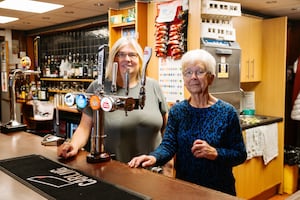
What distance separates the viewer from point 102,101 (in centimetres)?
132

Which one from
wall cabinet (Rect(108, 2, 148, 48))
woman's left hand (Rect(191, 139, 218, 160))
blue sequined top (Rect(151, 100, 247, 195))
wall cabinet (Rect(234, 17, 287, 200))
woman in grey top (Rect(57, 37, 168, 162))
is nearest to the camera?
woman's left hand (Rect(191, 139, 218, 160))

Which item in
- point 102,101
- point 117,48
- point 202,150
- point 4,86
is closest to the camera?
point 102,101

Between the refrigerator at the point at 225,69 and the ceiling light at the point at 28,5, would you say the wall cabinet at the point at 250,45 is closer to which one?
the refrigerator at the point at 225,69

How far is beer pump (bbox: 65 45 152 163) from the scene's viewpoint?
1304 millimetres

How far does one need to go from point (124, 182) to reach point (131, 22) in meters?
2.75

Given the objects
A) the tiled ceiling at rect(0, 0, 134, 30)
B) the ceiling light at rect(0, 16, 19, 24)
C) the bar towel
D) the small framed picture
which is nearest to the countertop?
the bar towel

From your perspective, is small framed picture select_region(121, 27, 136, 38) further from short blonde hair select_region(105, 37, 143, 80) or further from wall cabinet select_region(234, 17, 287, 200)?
short blonde hair select_region(105, 37, 143, 80)

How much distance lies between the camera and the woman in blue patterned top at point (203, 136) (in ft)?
5.13

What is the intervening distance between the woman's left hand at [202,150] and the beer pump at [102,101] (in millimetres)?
307

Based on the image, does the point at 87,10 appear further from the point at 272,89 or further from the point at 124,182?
the point at 124,182

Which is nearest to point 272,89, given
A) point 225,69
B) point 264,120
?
point 264,120

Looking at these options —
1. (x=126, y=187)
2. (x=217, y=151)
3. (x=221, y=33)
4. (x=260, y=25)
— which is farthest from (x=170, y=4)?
(x=126, y=187)

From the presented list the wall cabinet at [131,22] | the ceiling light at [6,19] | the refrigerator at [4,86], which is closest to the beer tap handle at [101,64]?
the wall cabinet at [131,22]

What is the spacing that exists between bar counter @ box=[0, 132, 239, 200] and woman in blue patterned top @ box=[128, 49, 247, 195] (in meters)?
0.27
